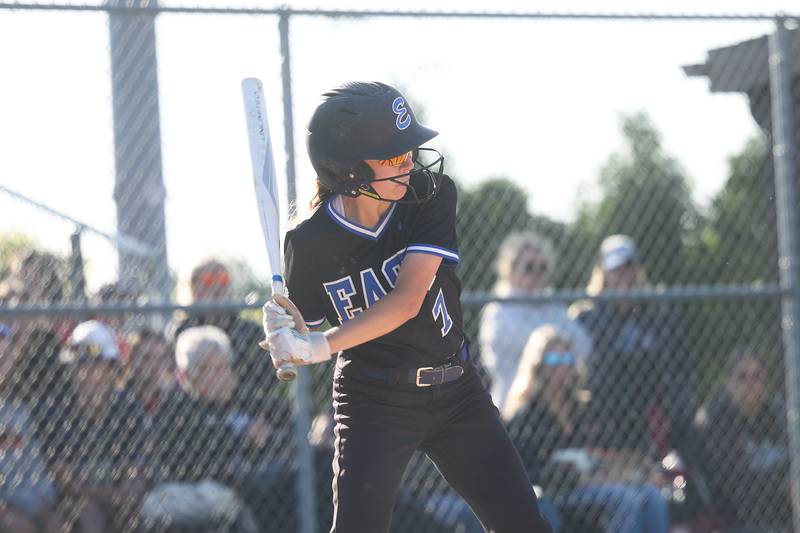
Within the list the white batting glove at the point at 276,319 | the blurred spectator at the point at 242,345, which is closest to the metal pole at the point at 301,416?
the blurred spectator at the point at 242,345

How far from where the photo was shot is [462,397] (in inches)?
148

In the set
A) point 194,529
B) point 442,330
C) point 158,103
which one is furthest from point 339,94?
point 194,529

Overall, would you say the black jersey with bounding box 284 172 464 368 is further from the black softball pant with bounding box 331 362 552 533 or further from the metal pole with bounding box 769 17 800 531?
the metal pole with bounding box 769 17 800 531

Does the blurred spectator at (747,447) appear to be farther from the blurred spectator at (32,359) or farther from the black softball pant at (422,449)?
the blurred spectator at (32,359)

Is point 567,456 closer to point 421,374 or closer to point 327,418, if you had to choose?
point 327,418

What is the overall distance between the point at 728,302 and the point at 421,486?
6.79ft

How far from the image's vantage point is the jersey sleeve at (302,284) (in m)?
3.74

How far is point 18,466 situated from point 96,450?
0.35 m

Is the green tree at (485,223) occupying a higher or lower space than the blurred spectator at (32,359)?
higher

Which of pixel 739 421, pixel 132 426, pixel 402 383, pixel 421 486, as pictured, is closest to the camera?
pixel 402 383

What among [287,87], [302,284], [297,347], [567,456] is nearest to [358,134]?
[302,284]

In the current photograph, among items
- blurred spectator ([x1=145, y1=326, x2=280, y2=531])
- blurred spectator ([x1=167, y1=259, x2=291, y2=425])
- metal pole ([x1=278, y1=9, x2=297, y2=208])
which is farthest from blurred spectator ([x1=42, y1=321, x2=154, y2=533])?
metal pole ([x1=278, y1=9, x2=297, y2=208])

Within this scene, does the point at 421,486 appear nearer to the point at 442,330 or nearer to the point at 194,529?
the point at 194,529

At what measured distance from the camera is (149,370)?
18.6ft
